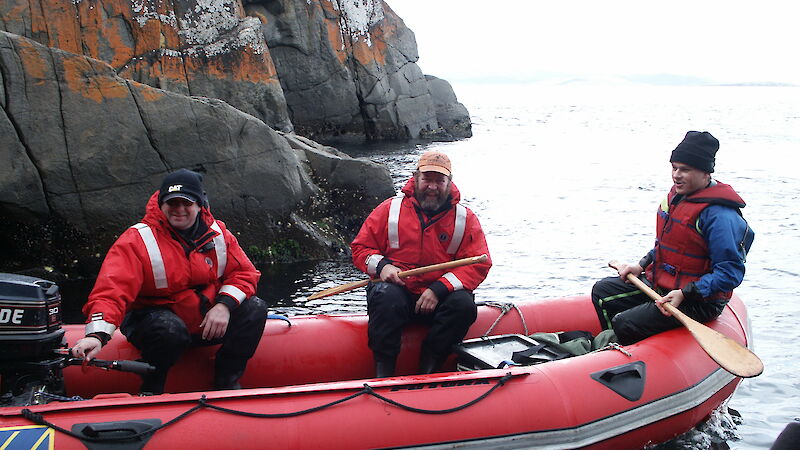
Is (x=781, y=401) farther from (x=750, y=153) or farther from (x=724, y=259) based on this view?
(x=750, y=153)

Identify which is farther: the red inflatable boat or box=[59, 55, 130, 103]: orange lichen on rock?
box=[59, 55, 130, 103]: orange lichen on rock

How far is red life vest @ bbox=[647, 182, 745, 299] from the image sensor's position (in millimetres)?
4230

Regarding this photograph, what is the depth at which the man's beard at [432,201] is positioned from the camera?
14.7ft

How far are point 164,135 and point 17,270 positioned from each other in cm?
185

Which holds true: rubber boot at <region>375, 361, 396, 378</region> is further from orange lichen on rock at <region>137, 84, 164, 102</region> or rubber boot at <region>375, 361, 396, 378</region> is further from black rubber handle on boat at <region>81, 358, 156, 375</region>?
orange lichen on rock at <region>137, 84, 164, 102</region>

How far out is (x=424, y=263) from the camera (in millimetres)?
4570

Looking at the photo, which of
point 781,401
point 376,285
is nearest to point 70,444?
point 376,285

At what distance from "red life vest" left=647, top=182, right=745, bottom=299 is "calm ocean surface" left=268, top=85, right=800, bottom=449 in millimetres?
1005

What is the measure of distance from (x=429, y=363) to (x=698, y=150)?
1.99m

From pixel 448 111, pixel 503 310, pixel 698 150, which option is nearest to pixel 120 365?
pixel 503 310

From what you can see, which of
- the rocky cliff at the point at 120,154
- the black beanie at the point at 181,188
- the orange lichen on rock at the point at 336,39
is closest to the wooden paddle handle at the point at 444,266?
the black beanie at the point at 181,188

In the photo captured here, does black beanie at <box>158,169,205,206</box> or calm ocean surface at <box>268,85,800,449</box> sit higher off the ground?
black beanie at <box>158,169,205,206</box>

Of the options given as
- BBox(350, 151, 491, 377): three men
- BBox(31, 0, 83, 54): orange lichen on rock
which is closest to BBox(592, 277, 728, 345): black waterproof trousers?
BBox(350, 151, 491, 377): three men

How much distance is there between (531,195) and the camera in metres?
13.9
